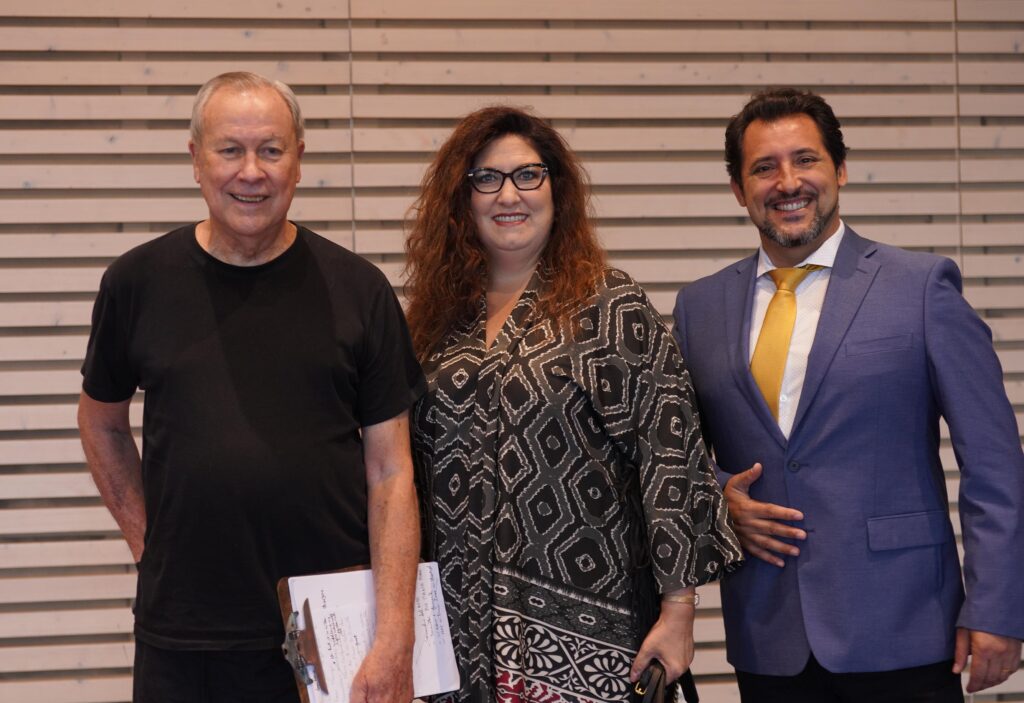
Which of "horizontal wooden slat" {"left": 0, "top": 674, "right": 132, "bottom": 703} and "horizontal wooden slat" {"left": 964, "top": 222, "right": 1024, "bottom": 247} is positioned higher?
"horizontal wooden slat" {"left": 964, "top": 222, "right": 1024, "bottom": 247}

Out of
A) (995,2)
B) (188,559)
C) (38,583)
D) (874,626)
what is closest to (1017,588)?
(874,626)

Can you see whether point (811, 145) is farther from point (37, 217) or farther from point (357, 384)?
point (37, 217)

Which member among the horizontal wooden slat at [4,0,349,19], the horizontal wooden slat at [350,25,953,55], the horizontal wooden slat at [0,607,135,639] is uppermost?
the horizontal wooden slat at [4,0,349,19]

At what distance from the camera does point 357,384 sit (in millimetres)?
2094

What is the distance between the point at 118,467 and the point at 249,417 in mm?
405

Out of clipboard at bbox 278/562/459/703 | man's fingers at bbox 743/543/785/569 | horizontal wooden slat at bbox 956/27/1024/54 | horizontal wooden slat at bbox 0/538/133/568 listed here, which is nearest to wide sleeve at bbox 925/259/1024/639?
man's fingers at bbox 743/543/785/569

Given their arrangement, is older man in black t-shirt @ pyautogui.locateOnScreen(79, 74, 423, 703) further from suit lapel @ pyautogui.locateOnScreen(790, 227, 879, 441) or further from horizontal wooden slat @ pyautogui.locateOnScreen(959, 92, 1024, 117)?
horizontal wooden slat @ pyautogui.locateOnScreen(959, 92, 1024, 117)

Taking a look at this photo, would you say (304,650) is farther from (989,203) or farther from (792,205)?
(989,203)

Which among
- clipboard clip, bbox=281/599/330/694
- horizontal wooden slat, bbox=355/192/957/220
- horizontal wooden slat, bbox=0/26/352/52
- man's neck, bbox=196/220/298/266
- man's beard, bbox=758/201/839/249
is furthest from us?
horizontal wooden slat, bbox=355/192/957/220

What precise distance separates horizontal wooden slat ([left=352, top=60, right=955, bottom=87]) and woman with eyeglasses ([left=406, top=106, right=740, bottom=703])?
158 centimetres

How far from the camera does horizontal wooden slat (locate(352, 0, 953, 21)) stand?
362 cm

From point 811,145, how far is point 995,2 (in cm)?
191

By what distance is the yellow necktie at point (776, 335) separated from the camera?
2262mm

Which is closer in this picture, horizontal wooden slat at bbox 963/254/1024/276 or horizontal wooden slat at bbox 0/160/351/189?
horizontal wooden slat at bbox 0/160/351/189
